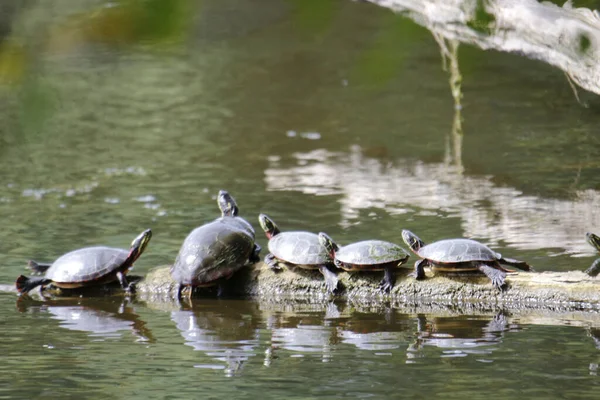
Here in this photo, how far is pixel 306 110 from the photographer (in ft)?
37.3

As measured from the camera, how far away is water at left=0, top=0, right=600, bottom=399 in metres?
1.72

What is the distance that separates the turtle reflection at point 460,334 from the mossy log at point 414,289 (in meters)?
0.22

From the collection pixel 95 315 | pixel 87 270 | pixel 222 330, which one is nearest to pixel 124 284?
pixel 87 270

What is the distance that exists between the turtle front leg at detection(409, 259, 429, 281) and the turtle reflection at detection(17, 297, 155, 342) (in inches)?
55.2

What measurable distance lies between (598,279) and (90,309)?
2.59 meters

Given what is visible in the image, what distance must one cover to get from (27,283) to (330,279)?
68.3 inches

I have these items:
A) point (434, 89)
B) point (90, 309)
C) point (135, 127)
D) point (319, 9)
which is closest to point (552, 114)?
point (434, 89)

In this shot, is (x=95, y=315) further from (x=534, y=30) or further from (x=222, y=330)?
(x=534, y=30)

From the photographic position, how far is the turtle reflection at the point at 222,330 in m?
3.88

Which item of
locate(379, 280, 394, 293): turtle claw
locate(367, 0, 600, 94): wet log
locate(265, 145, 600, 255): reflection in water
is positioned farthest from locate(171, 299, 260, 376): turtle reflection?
locate(265, 145, 600, 255): reflection in water

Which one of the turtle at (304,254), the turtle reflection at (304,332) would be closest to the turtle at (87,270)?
the turtle at (304,254)

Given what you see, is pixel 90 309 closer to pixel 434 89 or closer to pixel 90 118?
pixel 90 118

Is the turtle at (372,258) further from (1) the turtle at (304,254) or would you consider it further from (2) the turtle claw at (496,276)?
(2) the turtle claw at (496,276)

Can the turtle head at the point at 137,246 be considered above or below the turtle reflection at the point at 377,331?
above
